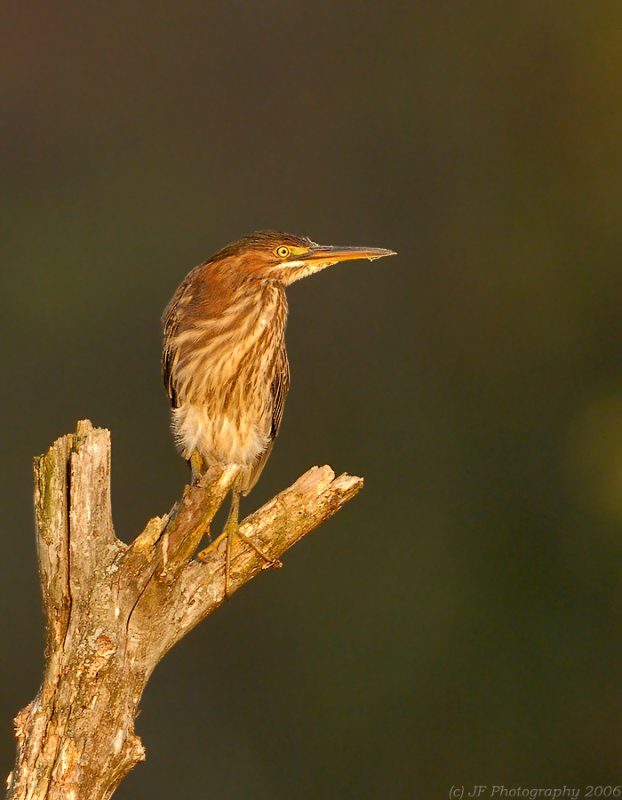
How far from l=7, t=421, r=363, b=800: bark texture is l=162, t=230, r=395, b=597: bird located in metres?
0.58

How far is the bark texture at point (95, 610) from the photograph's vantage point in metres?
1.72

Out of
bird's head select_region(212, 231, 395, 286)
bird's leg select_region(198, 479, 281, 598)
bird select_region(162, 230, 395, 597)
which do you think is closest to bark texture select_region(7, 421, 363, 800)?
bird's leg select_region(198, 479, 281, 598)

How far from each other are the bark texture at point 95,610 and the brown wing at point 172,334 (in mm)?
657

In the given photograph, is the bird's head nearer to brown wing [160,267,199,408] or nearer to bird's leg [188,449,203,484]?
brown wing [160,267,199,408]

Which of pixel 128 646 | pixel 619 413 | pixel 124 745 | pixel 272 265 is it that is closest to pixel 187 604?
pixel 128 646

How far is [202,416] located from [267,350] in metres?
0.20

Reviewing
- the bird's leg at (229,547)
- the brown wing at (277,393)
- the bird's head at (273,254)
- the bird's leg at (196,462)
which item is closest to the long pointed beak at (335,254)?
the bird's head at (273,254)

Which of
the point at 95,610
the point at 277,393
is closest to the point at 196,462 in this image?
the point at 277,393

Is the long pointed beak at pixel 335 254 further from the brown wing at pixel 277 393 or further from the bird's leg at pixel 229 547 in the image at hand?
the bird's leg at pixel 229 547

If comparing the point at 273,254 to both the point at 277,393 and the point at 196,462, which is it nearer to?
the point at 277,393

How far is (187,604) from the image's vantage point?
1917 mm

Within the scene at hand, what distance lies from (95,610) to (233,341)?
2.68ft

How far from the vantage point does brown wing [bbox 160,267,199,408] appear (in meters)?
2.51

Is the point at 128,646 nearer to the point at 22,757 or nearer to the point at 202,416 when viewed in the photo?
the point at 22,757
